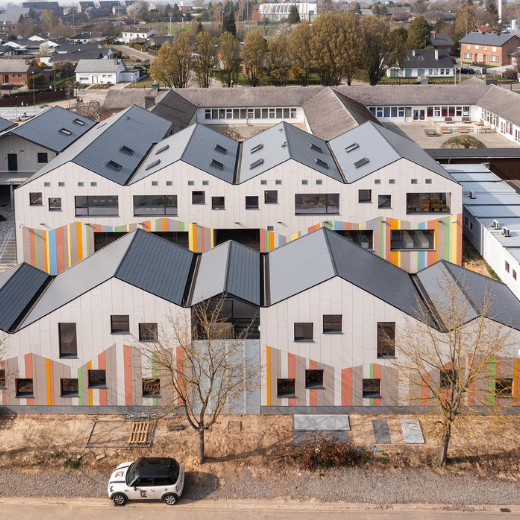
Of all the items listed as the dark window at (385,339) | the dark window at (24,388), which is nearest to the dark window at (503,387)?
the dark window at (385,339)

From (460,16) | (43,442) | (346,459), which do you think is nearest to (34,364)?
(43,442)

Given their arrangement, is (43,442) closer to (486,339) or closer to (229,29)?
Result: (486,339)

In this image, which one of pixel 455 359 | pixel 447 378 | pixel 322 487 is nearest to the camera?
pixel 322 487

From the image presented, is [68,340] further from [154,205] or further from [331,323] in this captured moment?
[154,205]

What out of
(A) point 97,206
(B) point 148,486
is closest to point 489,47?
(A) point 97,206

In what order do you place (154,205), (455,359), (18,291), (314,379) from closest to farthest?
(455,359) < (314,379) < (18,291) < (154,205)

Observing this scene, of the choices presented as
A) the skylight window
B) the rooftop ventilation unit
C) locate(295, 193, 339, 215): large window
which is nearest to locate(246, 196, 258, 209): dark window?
locate(295, 193, 339, 215): large window

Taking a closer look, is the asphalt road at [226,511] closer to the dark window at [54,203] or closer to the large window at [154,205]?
the large window at [154,205]

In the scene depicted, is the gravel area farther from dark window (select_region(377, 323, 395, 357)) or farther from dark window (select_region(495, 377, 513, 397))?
dark window (select_region(377, 323, 395, 357))
